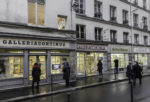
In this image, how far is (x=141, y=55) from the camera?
87.7 ft

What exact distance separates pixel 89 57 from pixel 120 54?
6080 millimetres

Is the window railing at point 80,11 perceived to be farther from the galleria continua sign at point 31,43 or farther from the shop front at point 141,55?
the shop front at point 141,55

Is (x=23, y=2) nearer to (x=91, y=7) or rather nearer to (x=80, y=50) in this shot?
(x=80, y=50)

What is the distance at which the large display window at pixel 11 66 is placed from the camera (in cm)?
1131

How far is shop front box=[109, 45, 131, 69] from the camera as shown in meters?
20.8

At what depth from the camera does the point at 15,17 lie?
38.8 feet

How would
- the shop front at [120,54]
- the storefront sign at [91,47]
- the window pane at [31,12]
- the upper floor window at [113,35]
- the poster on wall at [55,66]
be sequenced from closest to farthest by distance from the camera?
the window pane at [31,12] → the poster on wall at [55,66] → the storefront sign at [91,47] → the shop front at [120,54] → the upper floor window at [113,35]

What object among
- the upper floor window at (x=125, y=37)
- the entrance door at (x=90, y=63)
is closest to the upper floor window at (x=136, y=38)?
the upper floor window at (x=125, y=37)

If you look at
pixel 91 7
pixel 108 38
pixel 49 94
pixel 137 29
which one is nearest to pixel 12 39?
pixel 49 94

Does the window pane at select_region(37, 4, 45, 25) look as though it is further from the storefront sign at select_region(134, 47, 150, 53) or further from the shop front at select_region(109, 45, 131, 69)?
the storefront sign at select_region(134, 47, 150, 53)

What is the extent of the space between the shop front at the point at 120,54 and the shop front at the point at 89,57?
1410mm

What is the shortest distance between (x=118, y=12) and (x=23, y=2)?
13.7 meters

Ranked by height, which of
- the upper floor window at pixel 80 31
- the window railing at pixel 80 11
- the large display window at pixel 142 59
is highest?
the window railing at pixel 80 11

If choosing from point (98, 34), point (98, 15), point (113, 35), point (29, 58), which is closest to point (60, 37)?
point (29, 58)
